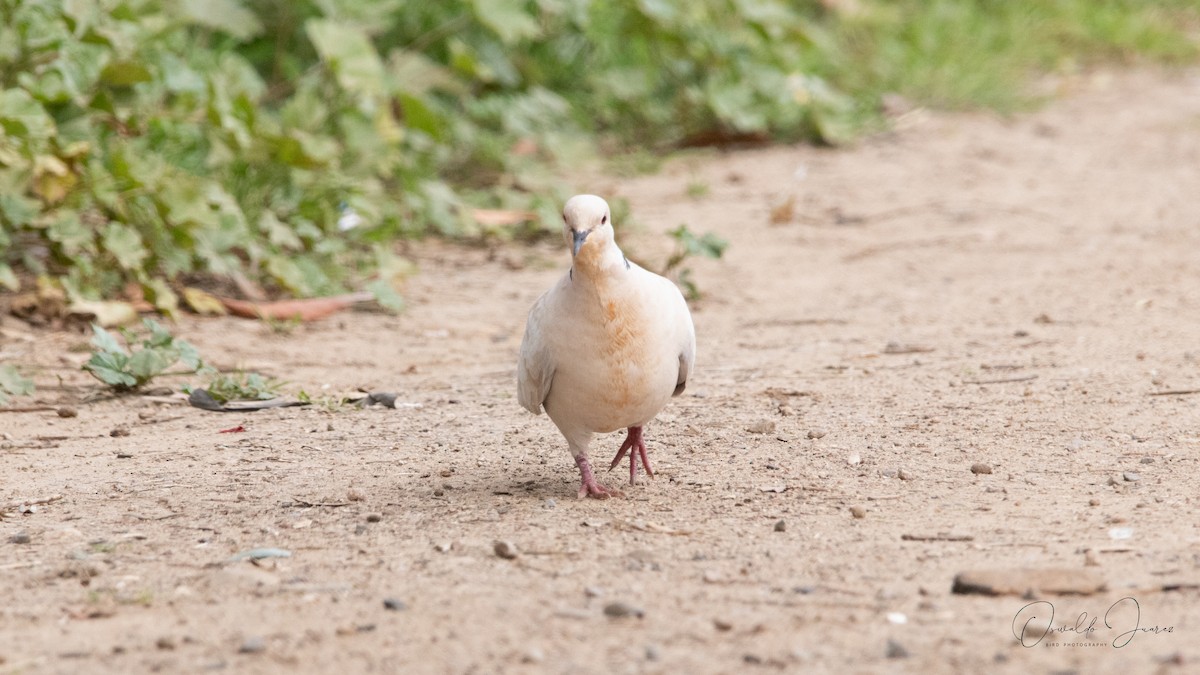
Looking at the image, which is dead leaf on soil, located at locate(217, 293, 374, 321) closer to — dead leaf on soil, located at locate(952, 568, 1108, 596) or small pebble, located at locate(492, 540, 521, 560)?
small pebble, located at locate(492, 540, 521, 560)

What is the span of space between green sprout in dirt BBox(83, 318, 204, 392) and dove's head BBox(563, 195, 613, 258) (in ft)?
5.90

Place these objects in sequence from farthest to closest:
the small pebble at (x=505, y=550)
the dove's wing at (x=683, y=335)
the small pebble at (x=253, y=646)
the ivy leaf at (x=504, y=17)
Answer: the ivy leaf at (x=504, y=17)
the dove's wing at (x=683, y=335)
the small pebble at (x=505, y=550)
the small pebble at (x=253, y=646)

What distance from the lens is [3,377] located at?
4.54 meters

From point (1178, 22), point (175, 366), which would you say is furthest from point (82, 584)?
point (1178, 22)

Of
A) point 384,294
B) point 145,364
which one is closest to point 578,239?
point 145,364

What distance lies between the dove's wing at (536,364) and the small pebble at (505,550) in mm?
486

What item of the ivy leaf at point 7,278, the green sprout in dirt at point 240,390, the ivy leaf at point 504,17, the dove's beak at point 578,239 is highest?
the ivy leaf at point 504,17

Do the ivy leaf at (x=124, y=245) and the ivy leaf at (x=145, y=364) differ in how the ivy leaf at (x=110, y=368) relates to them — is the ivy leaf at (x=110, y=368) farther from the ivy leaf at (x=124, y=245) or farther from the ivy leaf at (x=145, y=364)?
the ivy leaf at (x=124, y=245)

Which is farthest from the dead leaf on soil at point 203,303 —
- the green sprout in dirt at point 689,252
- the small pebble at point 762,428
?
the small pebble at point 762,428

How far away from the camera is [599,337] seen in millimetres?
3430

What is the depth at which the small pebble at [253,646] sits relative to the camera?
271 cm

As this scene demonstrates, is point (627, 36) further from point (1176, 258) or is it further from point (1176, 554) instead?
point (1176, 554)

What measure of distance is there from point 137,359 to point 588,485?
1.72 m

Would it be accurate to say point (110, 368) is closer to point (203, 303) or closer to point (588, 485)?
point (203, 303)
